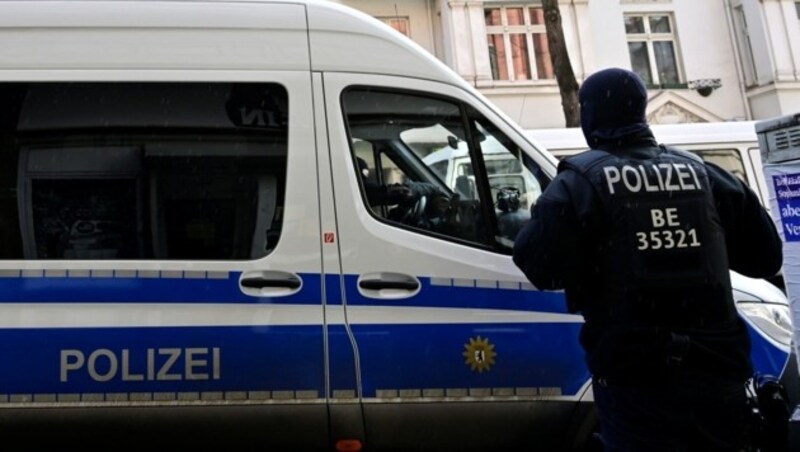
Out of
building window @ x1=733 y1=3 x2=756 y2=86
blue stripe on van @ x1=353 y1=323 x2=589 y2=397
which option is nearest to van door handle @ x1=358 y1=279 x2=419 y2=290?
blue stripe on van @ x1=353 y1=323 x2=589 y2=397

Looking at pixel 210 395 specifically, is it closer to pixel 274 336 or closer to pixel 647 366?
pixel 274 336

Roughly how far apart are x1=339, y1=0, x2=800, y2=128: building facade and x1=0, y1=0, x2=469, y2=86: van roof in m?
11.0

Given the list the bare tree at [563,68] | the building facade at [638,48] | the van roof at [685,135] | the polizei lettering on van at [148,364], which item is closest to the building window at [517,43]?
the building facade at [638,48]

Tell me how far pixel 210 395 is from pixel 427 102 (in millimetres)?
1572

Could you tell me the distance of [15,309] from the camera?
254 centimetres

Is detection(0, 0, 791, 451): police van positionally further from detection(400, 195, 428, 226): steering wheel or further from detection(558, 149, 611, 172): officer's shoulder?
detection(558, 149, 611, 172): officer's shoulder

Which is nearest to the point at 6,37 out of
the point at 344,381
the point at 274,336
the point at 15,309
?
the point at 15,309

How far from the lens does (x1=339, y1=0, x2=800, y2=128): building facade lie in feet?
45.3

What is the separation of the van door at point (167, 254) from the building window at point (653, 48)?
1384cm

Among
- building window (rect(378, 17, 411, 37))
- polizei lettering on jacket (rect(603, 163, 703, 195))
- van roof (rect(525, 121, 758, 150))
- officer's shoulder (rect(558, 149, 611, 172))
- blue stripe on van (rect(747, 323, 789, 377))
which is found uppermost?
building window (rect(378, 17, 411, 37))

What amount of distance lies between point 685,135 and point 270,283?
6524 mm

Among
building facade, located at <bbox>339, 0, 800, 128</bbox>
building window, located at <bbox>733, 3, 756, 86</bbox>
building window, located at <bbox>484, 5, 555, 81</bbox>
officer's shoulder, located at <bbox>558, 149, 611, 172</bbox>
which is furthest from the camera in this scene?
building window, located at <bbox>733, 3, 756, 86</bbox>

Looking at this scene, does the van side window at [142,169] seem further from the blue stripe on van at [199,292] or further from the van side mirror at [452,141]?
the van side mirror at [452,141]

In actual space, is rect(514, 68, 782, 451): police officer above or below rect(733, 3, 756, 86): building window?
below
